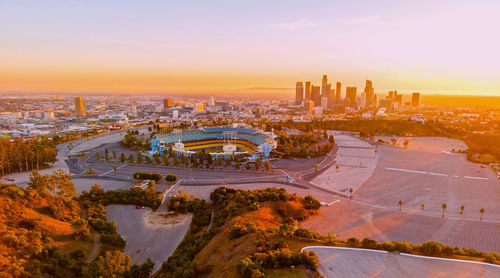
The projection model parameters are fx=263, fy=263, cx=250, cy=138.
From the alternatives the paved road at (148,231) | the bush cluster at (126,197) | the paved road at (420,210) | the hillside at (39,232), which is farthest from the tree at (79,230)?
the paved road at (420,210)

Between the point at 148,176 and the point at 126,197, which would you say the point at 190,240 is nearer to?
the point at 126,197

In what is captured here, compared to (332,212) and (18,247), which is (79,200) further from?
(332,212)

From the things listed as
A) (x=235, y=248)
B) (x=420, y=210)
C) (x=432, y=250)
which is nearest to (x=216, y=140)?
(x=420, y=210)

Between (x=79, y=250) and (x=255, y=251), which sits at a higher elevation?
(x=255, y=251)

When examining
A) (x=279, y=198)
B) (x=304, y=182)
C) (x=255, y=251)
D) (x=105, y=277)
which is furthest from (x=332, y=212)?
(x=105, y=277)

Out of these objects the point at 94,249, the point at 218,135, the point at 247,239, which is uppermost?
the point at 218,135

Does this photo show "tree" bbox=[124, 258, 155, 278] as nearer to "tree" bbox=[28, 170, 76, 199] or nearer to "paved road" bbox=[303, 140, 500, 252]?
"paved road" bbox=[303, 140, 500, 252]
